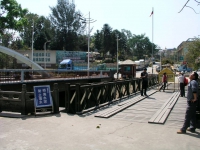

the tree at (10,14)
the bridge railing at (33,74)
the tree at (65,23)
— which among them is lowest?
the bridge railing at (33,74)

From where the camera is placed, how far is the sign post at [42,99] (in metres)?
8.68

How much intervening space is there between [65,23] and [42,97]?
60649mm

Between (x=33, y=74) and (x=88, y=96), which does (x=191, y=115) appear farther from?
(x=33, y=74)

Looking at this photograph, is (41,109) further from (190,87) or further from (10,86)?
(10,86)

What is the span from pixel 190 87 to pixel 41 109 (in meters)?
5.52

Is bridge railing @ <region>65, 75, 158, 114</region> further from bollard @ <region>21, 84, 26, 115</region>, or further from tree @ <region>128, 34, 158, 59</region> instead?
tree @ <region>128, 34, 158, 59</region>

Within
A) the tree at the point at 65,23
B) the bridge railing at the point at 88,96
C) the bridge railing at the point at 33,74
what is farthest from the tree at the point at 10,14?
Result: the tree at the point at 65,23

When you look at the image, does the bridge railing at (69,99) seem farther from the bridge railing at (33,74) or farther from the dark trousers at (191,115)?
the bridge railing at (33,74)

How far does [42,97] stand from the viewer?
8844mm

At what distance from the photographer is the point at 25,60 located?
29.9 m

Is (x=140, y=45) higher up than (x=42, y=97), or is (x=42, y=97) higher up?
(x=140, y=45)

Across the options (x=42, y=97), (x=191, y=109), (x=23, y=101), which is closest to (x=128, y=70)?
(x=42, y=97)

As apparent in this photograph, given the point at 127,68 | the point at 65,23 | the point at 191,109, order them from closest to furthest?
the point at 191,109 → the point at 127,68 → the point at 65,23

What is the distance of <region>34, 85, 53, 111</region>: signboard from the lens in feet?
28.5
